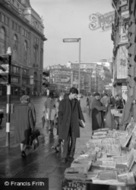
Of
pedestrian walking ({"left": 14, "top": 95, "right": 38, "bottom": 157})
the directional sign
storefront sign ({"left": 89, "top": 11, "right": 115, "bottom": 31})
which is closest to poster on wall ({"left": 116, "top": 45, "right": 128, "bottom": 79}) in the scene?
storefront sign ({"left": 89, "top": 11, "right": 115, "bottom": 31})

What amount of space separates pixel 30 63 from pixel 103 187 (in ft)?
309

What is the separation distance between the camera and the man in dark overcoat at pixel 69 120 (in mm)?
7383

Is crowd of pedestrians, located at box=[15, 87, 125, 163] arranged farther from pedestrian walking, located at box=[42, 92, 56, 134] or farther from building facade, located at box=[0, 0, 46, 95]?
building facade, located at box=[0, 0, 46, 95]

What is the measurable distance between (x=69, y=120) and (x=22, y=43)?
84356 mm

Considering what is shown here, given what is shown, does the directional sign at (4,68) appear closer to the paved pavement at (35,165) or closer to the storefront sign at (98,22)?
the paved pavement at (35,165)

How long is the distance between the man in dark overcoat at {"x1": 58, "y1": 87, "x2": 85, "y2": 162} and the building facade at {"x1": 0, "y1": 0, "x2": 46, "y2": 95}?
209 feet

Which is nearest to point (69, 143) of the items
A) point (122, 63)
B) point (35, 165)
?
point (35, 165)

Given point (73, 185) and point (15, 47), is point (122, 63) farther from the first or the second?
point (15, 47)

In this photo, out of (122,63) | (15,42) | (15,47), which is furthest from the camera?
(15,42)

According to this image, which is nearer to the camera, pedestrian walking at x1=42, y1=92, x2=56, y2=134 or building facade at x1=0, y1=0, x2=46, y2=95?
pedestrian walking at x1=42, y1=92, x2=56, y2=134

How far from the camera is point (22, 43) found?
8912 centimetres

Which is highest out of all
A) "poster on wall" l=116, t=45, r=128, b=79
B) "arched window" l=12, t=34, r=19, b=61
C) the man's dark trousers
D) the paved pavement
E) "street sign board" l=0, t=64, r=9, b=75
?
"arched window" l=12, t=34, r=19, b=61

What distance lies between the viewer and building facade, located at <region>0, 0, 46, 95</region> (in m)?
76.1

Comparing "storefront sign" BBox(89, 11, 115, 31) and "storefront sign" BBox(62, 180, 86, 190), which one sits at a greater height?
"storefront sign" BBox(89, 11, 115, 31)
